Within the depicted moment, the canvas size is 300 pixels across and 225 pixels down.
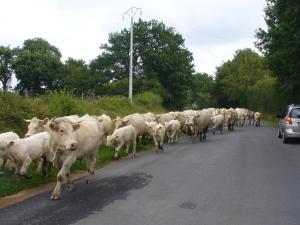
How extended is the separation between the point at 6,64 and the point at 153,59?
25.8 metres

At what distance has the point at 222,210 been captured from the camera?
9.96 meters

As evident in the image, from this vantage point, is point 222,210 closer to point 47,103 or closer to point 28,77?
point 47,103

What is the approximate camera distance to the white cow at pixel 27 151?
12961 millimetres

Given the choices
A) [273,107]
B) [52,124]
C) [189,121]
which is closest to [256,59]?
[273,107]

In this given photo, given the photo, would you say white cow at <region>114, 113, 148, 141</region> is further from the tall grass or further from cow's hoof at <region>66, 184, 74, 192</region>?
cow's hoof at <region>66, 184, 74, 192</region>

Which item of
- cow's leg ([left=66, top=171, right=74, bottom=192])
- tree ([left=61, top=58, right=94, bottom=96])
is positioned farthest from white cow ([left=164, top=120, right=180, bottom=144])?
tree ([left=61, top=58, right=94, bottom=96])

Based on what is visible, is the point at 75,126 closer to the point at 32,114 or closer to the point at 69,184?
the point at 69,184

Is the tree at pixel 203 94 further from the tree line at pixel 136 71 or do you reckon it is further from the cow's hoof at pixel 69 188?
the cow's hoof at pixel 69 188

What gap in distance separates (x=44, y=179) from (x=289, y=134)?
1563cm

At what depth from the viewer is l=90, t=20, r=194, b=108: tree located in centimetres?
7356

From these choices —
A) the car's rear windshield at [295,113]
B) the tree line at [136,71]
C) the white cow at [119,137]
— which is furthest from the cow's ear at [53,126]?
the tree line at [136,71]

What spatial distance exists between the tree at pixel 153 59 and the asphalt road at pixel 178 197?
180ft

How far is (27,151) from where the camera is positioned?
1312 cm

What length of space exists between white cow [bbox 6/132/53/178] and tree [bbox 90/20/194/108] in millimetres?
57615
